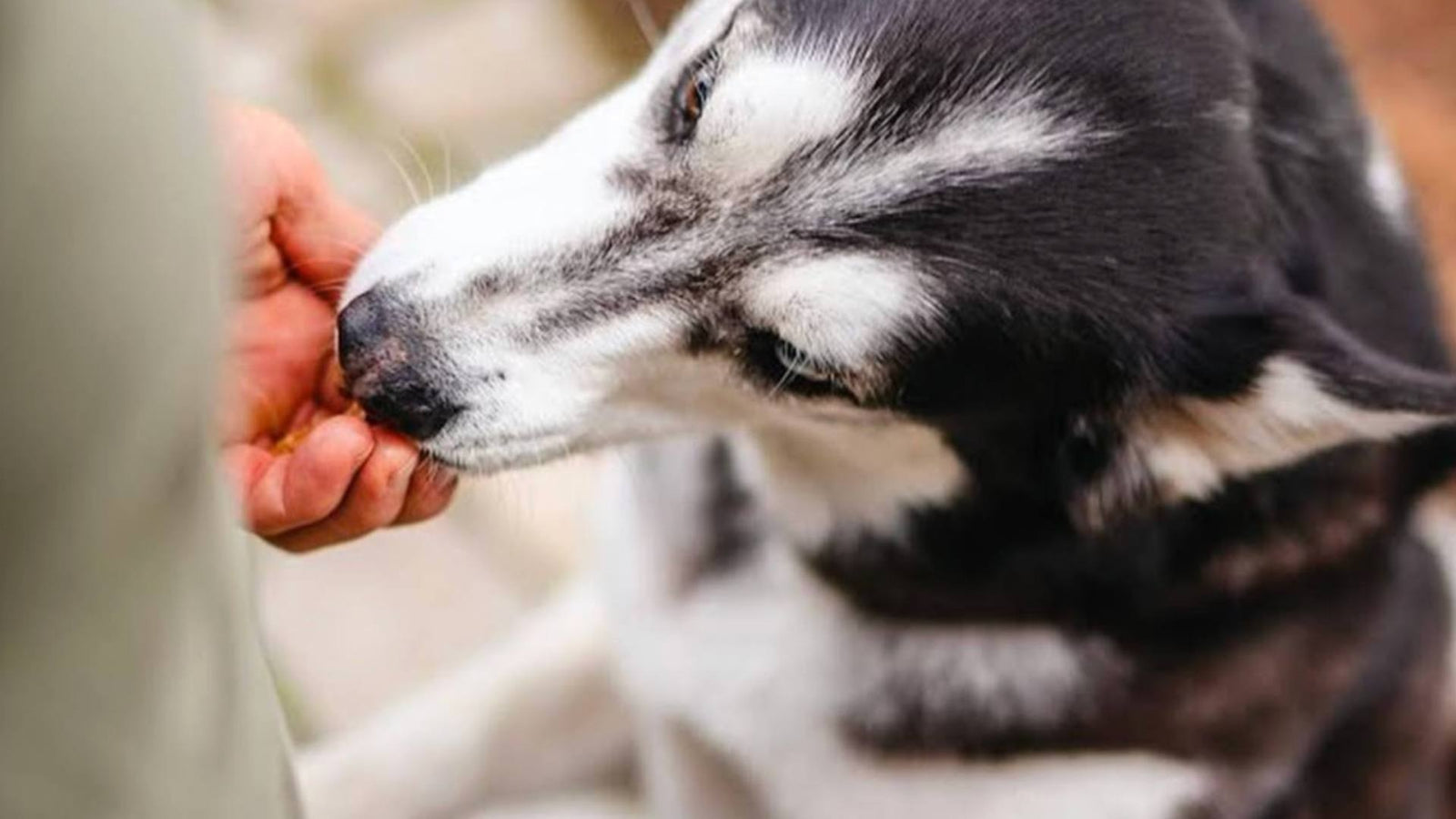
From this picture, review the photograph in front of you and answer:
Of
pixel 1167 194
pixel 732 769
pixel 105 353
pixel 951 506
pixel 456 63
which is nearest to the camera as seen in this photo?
pixel 105 353

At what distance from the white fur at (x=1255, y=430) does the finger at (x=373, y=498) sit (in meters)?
0.53

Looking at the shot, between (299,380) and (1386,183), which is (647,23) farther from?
(1386,183)

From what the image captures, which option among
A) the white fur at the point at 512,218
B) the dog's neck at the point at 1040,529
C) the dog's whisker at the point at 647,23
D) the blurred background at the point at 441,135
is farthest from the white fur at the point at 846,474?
the blurred background at the point at 441,135

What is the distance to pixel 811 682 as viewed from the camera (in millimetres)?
1604

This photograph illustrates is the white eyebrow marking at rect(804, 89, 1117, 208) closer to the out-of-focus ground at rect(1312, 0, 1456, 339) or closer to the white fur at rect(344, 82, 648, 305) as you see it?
the white fur at rect(344, 82, 648, 305)

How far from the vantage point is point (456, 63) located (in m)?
2.54

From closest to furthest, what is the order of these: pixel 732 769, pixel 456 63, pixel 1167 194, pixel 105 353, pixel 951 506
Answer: pixel 105 353 → pixel 1167 194 → pixel 951 506 → pixel 732 769 → pixel 456 63

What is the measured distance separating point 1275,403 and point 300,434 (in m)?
0.68

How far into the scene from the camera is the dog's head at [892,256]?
1231 mm

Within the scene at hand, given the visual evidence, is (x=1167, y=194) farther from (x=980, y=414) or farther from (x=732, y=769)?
(x=732, y=769)

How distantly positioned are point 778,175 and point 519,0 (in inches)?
57.1

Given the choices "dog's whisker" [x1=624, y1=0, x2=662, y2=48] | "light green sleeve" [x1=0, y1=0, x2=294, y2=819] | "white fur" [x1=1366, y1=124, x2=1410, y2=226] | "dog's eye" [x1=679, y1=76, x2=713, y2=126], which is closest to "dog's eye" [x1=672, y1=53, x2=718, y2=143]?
"dog's eye" [x1=679, y1=76, x2=713, y2=126]

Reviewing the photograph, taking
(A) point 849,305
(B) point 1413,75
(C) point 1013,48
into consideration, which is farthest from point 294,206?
(B) point 1413,75

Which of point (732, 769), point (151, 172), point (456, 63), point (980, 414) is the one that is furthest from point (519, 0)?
point (151, 172)
